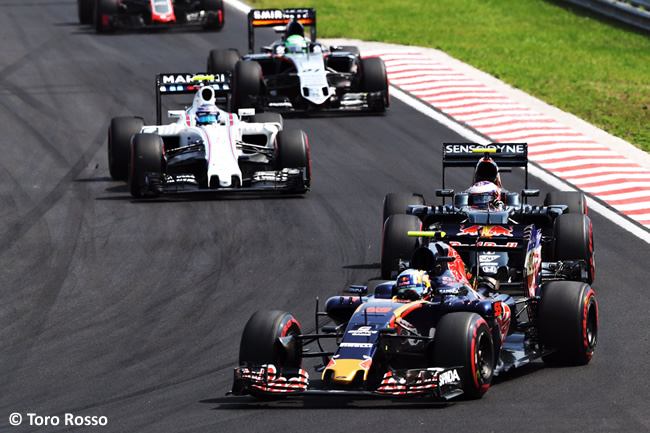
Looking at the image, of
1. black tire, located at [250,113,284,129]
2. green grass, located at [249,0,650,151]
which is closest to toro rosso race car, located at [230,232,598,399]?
black tire, located at [250,113,284,129]

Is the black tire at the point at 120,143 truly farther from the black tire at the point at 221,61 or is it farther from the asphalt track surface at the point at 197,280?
the black tire at the point at 221,61

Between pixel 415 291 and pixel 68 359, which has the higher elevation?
pixel 415 291

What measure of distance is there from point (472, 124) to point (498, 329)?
1736cm

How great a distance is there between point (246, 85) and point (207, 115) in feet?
19.8

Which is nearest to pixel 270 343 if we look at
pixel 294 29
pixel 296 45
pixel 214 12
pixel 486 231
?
pixel 486 231

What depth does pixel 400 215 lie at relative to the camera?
2059 cm

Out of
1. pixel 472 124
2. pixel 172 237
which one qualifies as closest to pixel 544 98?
pixel 472 124

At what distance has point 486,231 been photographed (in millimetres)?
19859

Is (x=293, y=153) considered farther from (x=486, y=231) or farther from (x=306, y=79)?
(x=486, y=231)

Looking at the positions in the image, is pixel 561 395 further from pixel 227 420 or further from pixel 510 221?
pixel 510 221

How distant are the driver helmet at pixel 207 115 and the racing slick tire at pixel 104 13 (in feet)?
58.8

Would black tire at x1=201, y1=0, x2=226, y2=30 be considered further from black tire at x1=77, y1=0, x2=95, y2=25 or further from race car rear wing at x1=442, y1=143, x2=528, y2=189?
race car rear wing at x1=442, y1=143, x2=528, y2=189

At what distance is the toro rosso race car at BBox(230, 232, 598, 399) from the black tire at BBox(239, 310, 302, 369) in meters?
0.01

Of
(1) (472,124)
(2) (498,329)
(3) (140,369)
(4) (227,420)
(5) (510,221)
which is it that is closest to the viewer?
(4) (227,420)
